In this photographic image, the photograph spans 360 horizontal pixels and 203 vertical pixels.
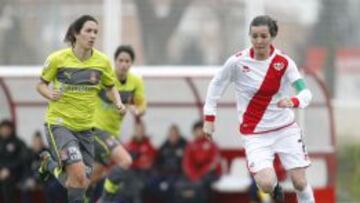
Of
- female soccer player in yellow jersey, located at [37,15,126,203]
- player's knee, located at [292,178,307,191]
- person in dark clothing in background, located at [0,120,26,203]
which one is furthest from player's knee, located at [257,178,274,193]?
person in dark clothing in background, located at [0,120,26,203]

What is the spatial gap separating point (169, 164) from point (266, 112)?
676 centimetres

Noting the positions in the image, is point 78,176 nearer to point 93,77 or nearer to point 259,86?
point 93,77

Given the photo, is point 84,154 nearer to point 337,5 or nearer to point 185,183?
point 185,183

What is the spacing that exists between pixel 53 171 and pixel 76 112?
75 centimetres

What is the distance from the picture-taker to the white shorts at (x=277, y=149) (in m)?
12.0

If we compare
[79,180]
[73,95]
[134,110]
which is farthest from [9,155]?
[79,180]

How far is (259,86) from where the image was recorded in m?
Answer: 11.9

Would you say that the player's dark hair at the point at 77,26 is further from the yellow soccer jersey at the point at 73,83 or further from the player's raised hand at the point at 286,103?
the player's raised hand at the point at 286,103

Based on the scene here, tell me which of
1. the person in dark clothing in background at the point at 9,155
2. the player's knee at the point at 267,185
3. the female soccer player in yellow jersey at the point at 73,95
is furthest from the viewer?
the person in dark clothing in background at the point at 9,155

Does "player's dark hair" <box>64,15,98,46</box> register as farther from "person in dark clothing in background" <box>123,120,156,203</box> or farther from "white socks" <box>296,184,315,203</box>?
"person in dark clothing in background" <box>123,120,156,203</box>

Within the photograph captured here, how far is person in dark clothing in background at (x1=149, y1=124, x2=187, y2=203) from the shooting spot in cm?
1859

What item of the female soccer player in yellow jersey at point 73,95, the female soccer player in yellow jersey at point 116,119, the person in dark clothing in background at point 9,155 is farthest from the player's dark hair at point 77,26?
the person in dark clothing in background at point 9,155

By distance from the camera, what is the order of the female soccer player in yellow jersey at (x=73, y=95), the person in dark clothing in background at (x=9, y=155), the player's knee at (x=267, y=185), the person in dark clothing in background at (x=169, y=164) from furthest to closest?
the person in dark clothing in background at (x=169, y=164) → the person in dark clothing in background at (x=9, y=155) → the female soccer player in yellow jersey at (x=73, y=95) → the player's knee at (x=267, y=185)

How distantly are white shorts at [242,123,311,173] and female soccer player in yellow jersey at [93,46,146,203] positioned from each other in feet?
6.90
